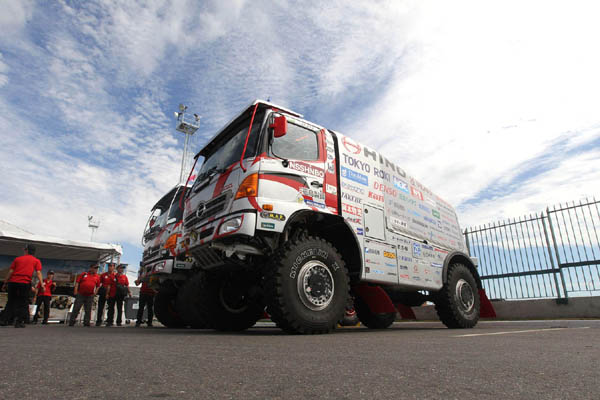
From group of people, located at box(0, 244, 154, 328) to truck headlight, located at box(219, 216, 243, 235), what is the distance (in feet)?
15.4

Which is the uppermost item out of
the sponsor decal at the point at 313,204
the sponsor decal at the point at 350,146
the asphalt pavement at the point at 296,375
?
the sponsor decal at the point at 350,146

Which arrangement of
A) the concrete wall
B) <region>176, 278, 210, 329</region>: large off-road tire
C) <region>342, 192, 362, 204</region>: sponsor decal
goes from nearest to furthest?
<region>342, 192, 362, 204</region>: sponsor decal
<region>176, 278, 210, 329</region>: large off-road tire
the concrete wall

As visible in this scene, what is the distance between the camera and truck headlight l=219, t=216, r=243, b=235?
399 centimetres

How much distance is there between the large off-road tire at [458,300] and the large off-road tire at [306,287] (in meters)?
2.69

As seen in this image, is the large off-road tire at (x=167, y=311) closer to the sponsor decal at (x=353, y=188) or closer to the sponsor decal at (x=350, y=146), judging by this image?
the sponsor decal at (x=353, y=188)

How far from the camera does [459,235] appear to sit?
25.4 feet

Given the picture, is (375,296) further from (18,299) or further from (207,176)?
(18,299)

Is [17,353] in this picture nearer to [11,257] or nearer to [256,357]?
[256,357]

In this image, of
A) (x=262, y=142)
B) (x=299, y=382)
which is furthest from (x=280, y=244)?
(x=299, y=382)

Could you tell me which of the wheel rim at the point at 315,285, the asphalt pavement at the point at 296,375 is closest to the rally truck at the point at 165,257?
the wheel rim at the point at 315,285

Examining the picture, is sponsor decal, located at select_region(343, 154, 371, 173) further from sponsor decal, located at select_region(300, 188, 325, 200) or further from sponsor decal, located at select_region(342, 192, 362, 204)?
sponsor decal, located at select_region(300, 188, 325, 200)

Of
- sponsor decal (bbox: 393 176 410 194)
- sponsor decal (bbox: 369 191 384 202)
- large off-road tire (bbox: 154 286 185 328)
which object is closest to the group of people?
large off-road tire (bbox: 154 286 185 328)

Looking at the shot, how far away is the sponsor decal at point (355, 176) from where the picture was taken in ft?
16.6

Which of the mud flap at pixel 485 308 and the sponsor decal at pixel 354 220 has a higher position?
the sponsor decal at pixel 354 220
